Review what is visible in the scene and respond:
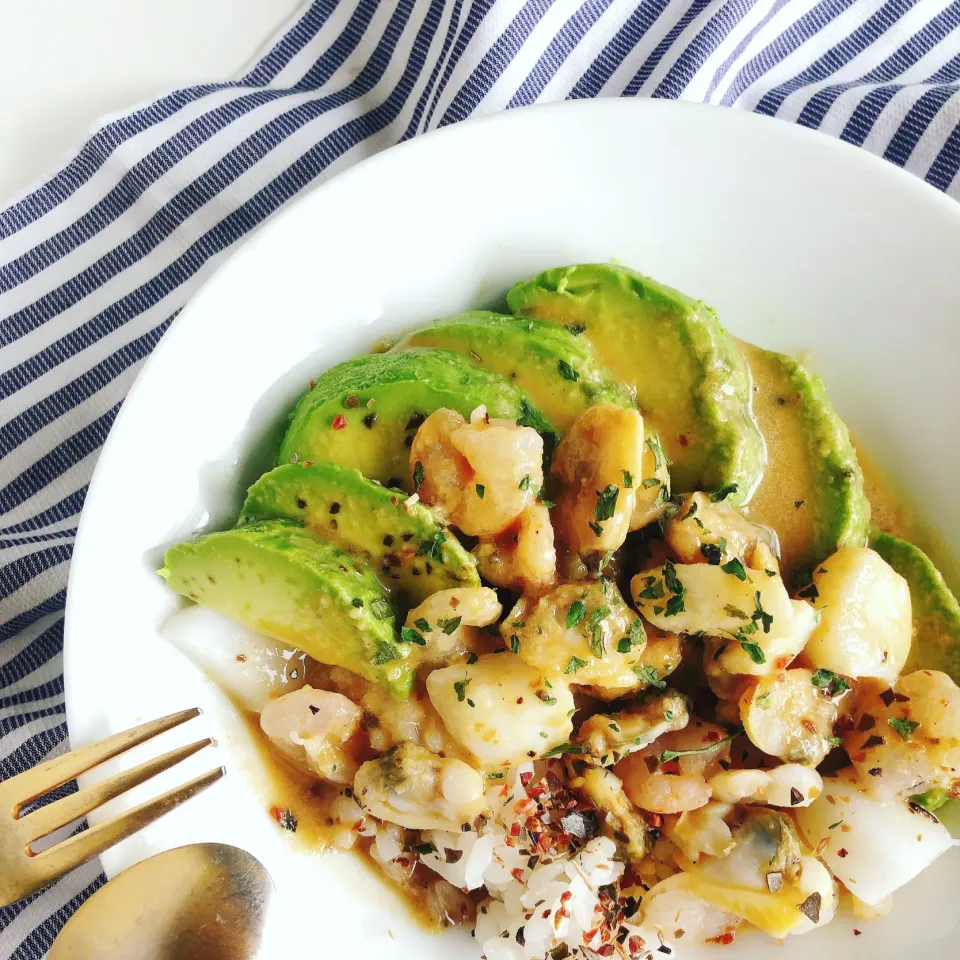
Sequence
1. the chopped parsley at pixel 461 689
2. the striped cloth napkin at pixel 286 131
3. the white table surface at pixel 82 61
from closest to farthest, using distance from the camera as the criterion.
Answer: the chopped parsley at pixel 461 689 < the striped cloth napkin at pixel 286 131 < the white table surface at pixel 82 61

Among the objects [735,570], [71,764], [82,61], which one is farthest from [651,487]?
[82,61]

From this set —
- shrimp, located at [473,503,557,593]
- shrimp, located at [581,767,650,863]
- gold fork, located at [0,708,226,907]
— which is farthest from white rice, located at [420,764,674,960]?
gold fork, located at [0,708,226,907]

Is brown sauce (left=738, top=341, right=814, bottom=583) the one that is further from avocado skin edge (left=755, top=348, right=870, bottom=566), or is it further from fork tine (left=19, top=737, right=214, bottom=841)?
fork tine (left=19, top=737, right=214, bottom=841)

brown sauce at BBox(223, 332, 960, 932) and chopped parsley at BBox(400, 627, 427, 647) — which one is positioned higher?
chopped parsley at BBox(400, 627, 427, 647)

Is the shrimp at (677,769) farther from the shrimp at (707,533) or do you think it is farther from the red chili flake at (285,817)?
the red chili flake at (285,817)

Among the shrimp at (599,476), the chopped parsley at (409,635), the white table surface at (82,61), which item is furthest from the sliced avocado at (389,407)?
the white table surface at (82,61)

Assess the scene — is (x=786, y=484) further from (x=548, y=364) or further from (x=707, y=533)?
(x=548, y=364)

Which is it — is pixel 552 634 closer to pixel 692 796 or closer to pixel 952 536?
pixel 692 796

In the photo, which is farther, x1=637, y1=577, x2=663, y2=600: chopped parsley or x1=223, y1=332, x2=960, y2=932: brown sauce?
x1=223, y1=332, x2=960, y2=932: brown sauce
